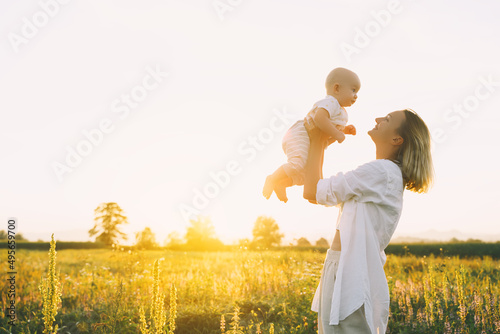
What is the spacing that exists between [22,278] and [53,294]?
29.4 ft

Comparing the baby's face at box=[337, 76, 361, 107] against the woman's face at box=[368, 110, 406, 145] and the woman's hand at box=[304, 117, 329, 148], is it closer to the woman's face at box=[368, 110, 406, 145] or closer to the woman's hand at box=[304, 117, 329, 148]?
the woman's hand at box=[304, 117, 329, 148]

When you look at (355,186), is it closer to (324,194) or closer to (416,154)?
(324,194)

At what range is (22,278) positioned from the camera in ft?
31.9

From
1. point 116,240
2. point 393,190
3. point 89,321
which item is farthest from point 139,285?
point 393,190

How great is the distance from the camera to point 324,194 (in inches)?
101

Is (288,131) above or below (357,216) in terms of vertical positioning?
above

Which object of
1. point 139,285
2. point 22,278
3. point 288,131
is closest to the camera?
point 288,131

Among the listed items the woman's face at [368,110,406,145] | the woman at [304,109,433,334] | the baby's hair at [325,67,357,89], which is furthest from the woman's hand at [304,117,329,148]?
the baby's hair at [325,67,357,89]

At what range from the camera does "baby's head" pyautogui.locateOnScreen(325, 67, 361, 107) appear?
3.48m

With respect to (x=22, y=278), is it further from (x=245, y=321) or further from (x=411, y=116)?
(x=411, y=116)

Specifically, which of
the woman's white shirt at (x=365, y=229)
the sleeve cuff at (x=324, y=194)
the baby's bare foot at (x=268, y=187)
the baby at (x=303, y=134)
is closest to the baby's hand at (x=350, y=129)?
the baby at (x=303, y=134)

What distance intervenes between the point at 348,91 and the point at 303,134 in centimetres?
55

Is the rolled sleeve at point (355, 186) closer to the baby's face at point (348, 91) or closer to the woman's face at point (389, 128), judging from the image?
the woman's face at point (389, 128)

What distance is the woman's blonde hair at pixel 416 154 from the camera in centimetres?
274
